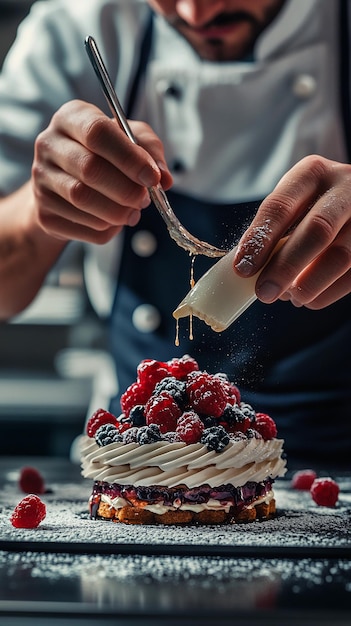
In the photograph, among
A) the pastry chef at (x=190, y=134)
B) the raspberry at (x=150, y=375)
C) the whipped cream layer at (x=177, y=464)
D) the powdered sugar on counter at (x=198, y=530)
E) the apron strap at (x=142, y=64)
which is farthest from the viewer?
the apron strap at (x=142, y=64)

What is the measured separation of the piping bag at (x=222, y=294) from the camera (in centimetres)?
133

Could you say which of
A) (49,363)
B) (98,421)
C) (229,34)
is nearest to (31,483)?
(98,421)

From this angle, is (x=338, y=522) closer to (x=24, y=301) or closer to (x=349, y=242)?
(x=349, y=242)

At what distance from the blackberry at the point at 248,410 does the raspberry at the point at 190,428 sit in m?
0.10

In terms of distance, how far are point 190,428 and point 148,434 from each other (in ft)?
0.22

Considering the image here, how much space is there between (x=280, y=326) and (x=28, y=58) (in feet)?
3.71

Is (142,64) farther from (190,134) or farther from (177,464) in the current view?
(177,464)

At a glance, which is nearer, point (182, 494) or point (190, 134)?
point (182, 494)

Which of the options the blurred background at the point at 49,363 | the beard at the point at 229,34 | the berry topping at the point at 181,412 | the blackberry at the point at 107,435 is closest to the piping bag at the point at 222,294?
the berry topping at the point at 181,412

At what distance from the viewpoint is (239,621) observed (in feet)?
2.99

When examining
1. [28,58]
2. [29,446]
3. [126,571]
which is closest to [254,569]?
[126,571]

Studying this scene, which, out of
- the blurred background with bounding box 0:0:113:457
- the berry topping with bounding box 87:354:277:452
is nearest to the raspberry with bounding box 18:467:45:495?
the berry topping with bounding box 87:354:277:452

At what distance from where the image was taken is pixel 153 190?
1516mm

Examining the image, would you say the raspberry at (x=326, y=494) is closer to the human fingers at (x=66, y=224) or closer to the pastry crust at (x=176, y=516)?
the pastry crust at (x=176, y=516)
